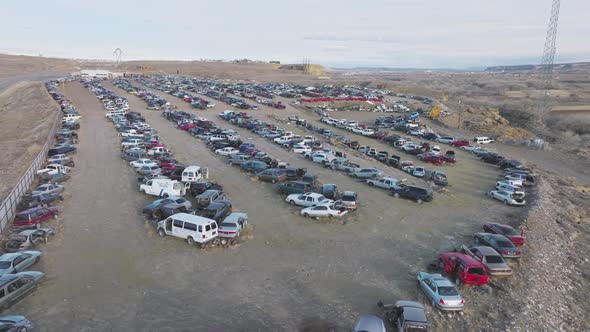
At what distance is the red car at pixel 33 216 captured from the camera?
68.4 feet

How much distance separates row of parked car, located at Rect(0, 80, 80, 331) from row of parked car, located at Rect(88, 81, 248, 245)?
201 inches

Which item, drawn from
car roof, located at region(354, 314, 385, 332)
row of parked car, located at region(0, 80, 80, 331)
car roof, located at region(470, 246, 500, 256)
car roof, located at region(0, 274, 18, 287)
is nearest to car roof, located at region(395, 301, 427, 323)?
car roof, located at region(354, 314, 385, 332)

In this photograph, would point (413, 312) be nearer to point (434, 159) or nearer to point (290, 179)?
point (290, 179)

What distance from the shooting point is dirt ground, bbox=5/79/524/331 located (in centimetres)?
1438

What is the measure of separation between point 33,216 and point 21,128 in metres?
37.9

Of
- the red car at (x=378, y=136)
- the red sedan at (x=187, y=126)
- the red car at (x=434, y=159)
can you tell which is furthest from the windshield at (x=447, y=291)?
the red sedan at (x=187, y=126)

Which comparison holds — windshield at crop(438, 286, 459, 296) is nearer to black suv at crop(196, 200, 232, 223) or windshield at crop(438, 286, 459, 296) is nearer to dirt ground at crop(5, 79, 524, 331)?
dirt ground at crop(5, 79, 524, 331)

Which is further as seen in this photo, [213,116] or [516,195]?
[213,116]

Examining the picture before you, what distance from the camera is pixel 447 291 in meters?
14.9

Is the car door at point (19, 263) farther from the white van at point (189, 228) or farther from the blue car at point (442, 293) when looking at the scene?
the blue car at point (442, 293)

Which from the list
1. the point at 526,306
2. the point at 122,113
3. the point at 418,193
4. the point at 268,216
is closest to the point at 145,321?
the point at 268,216

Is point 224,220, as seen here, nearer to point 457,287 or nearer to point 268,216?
point 268,216

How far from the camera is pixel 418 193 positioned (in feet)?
89.0

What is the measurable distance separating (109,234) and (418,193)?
64.4 feet
